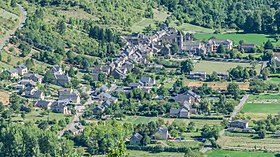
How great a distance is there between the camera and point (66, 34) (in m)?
77.1

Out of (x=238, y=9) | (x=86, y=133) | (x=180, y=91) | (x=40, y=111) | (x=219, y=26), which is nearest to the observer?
(x=86, y=133)

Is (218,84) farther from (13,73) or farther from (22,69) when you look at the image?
(13,73)

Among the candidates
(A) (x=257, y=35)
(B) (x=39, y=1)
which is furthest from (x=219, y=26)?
(B) (x=39, y=1)

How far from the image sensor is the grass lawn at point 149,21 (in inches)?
3377

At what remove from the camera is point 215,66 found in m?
73.9

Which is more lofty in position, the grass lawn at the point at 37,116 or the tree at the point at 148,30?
the tree at the point at 148,30

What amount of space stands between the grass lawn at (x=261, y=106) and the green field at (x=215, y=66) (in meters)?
8.47

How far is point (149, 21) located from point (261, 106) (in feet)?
100

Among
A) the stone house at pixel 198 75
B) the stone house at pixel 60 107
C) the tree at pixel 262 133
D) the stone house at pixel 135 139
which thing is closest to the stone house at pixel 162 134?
the stone house at pixel 135 139

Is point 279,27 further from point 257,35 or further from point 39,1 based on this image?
point 39,1

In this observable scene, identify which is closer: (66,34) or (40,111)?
(40,111)

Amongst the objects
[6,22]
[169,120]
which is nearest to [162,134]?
[169,120]

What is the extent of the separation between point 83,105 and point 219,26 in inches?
1349

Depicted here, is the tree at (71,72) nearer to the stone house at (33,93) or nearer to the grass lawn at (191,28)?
the stone house at (33,93)
